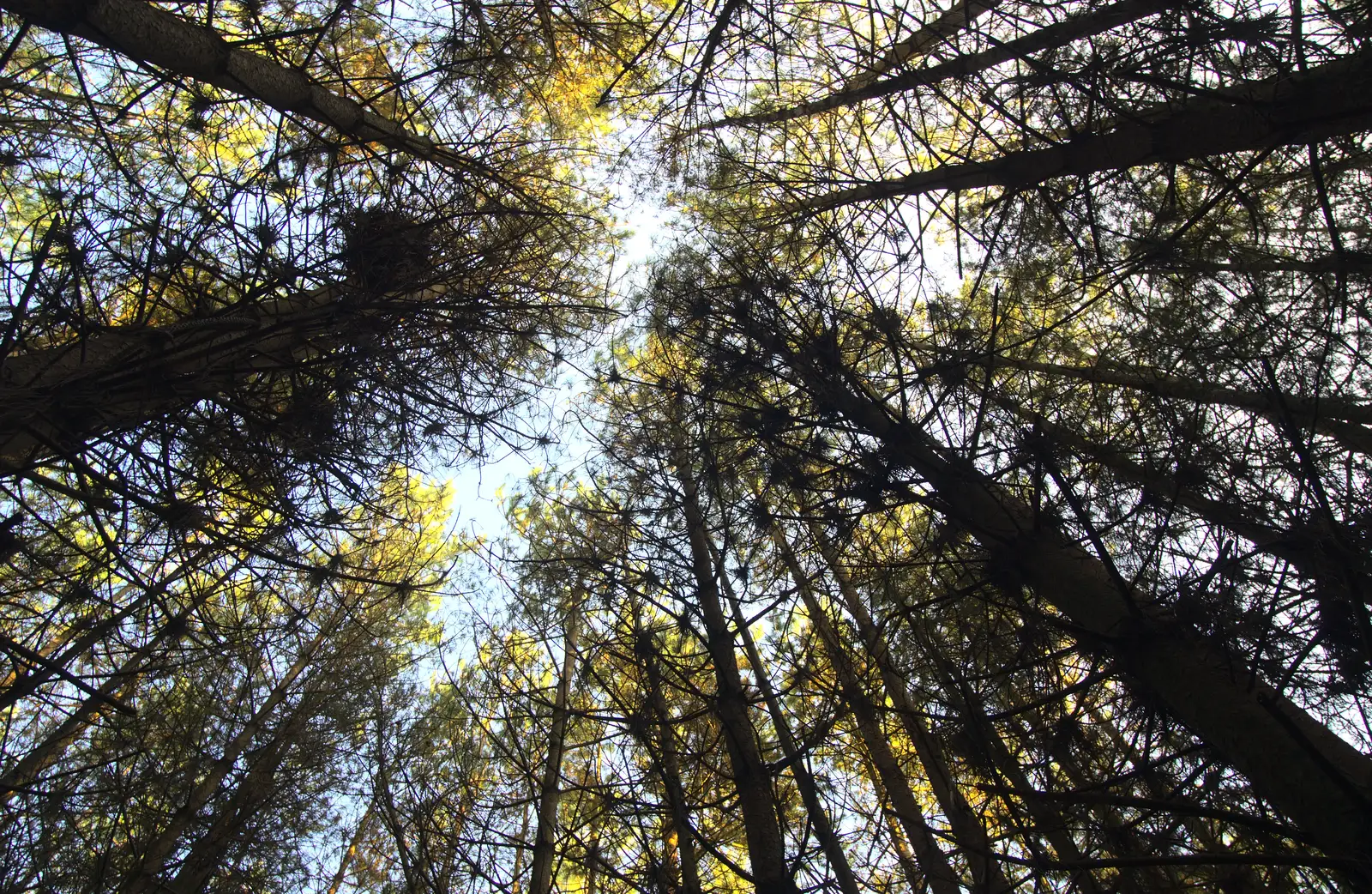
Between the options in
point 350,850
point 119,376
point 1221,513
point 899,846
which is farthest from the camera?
point 350,850

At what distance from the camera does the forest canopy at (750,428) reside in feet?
8.69

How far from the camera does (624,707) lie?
3633 millimetres

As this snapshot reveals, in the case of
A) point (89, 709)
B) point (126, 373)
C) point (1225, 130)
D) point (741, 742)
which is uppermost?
point (126, 373)

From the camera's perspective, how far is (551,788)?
3824mm

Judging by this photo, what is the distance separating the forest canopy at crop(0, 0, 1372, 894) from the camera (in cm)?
265

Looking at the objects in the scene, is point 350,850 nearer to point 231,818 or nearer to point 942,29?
point 231,818

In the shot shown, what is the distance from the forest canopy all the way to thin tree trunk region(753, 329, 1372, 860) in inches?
0.7

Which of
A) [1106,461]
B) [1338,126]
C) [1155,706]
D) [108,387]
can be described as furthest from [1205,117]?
[108,387]

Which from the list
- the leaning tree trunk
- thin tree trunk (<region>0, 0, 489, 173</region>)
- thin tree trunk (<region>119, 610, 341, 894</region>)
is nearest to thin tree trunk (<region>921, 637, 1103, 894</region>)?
the leaning tree trunk

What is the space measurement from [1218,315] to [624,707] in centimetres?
507

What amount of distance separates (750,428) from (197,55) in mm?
3447

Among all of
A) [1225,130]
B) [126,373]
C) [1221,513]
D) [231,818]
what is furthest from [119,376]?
[1221,513]

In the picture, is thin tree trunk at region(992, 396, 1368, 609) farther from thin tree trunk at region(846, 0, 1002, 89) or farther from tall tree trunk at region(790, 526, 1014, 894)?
thin tree trunk at region(846, 0, 1002, 89)

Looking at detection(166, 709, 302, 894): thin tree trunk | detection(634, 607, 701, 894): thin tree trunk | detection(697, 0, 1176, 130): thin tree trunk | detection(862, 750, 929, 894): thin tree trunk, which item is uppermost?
detection(697, 0, 1176, 130): thin tree trunk
